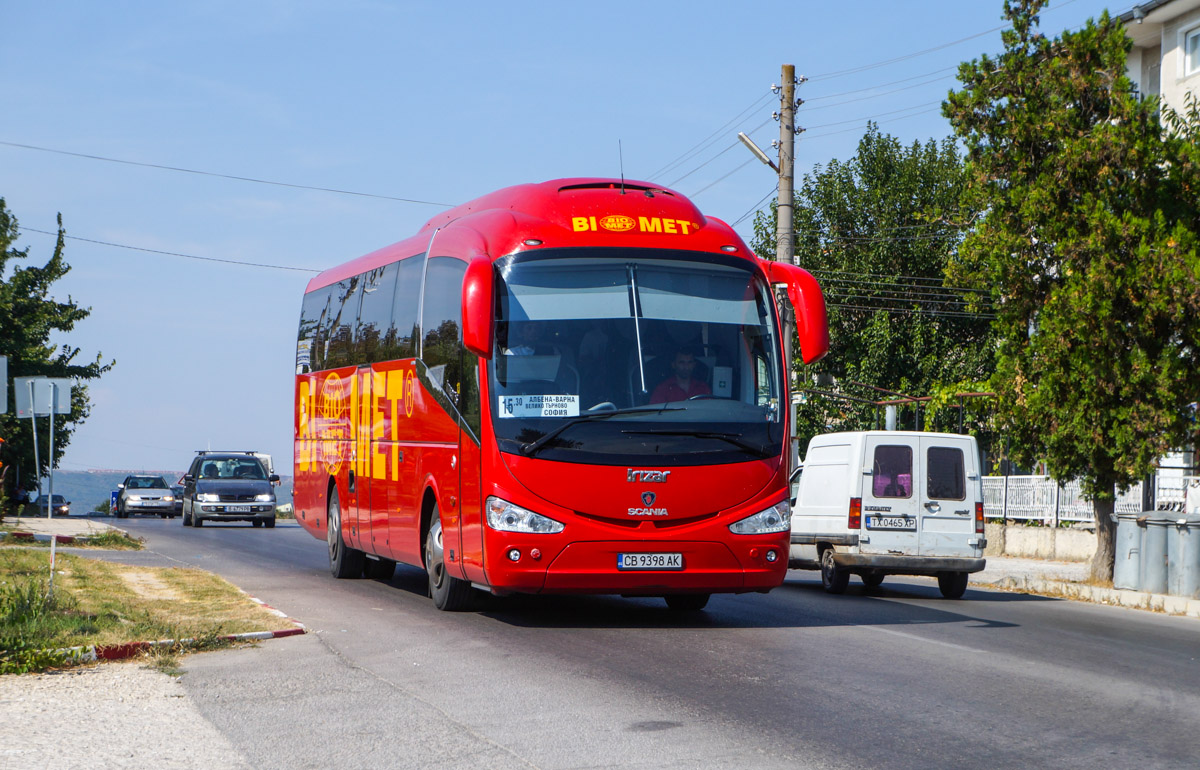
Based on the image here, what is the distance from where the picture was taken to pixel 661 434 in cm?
1154

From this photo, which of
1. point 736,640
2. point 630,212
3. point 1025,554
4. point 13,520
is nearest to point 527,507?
point 736,640

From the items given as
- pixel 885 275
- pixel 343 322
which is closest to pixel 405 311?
pixel 343 322

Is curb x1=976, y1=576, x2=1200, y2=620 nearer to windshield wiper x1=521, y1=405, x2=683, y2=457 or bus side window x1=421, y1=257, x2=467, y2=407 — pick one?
windshield wiper x1=521, y1=405, x2=683, y2=457

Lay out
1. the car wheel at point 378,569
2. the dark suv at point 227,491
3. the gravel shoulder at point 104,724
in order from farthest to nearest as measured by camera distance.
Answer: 1. the dark suv at point 227,491
2. the car wheel at point 378,569
3. the gravel shoulder at point 104,724

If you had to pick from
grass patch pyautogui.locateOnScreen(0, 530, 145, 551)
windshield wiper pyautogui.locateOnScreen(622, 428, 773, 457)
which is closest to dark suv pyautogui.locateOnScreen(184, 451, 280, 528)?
grass patch pyautogui.locateOnScreen(0, 530, 145, 551)

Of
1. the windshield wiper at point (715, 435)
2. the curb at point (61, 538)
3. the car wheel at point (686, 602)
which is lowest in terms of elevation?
the curb at point (61, 538)

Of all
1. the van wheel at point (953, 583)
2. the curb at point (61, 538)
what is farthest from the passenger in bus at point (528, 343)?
the curb at point (61, 538)

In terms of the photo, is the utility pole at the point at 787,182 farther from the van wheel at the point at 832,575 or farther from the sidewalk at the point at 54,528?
the sidewalk at the point at 54,528

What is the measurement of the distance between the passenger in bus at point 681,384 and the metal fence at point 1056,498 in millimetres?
13201

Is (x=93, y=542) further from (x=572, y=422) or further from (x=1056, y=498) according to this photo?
(x=1056, y=498)

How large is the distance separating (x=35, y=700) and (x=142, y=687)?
68cm

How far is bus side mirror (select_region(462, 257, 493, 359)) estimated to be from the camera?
11.4 meters

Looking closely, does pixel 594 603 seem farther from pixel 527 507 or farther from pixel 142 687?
pixel 142 687

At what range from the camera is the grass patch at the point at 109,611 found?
32.3 ft
